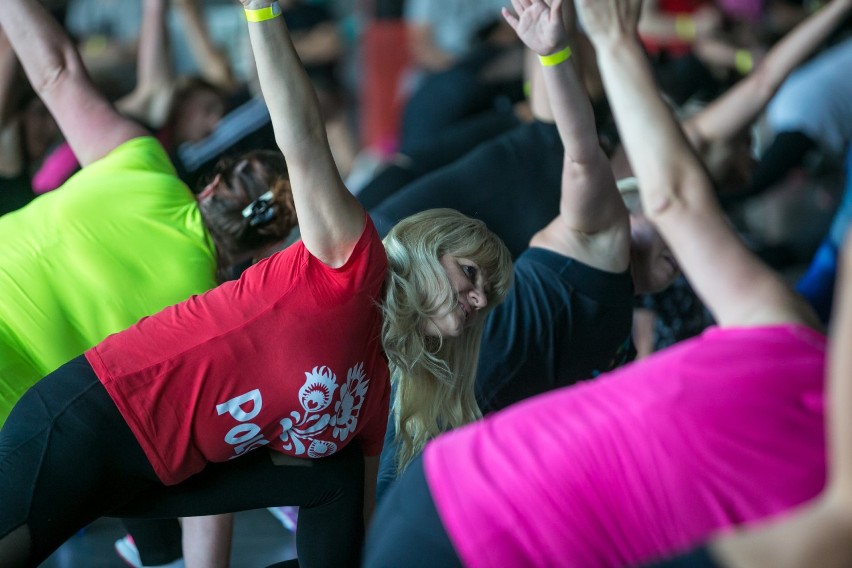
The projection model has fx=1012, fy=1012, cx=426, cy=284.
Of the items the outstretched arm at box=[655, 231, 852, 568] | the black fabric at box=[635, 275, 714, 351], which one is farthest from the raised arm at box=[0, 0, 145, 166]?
the outstretched arm at box=[655, 231, 852, 568]

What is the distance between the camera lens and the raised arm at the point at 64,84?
2162mm

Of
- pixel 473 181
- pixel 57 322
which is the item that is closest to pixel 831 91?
pixel 473 181

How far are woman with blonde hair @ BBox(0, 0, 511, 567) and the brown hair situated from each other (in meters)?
0.35

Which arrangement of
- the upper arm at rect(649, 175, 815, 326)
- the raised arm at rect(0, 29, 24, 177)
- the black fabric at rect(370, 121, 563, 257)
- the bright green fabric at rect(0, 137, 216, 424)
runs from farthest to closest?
the black fabric at rect(370, 121, 563, 257) → the raised arm at rect(0, 29, 24, 177) → the bright green fabric at rect(0, 137, 216, 424) → the upper arm at rect(649, 175, 815, 326)

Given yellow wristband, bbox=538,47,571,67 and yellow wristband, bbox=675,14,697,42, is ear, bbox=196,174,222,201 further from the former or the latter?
yellow wristband, bbox=675,14,697,42

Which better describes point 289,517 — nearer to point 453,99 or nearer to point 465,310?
point 465,310

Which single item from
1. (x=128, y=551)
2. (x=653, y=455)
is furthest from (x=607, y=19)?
(x=128, y=551)

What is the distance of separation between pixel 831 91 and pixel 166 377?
128 inches

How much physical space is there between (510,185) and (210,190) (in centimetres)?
90

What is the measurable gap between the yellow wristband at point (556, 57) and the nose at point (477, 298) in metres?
0.44

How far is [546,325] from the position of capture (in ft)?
7.39

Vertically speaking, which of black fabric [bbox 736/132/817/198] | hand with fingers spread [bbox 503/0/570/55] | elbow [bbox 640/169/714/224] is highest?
hand with fingers spread [bbox 503/0/570/55]

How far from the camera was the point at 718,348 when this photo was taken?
1.21 metres

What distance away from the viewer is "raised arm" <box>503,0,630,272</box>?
1816mm
